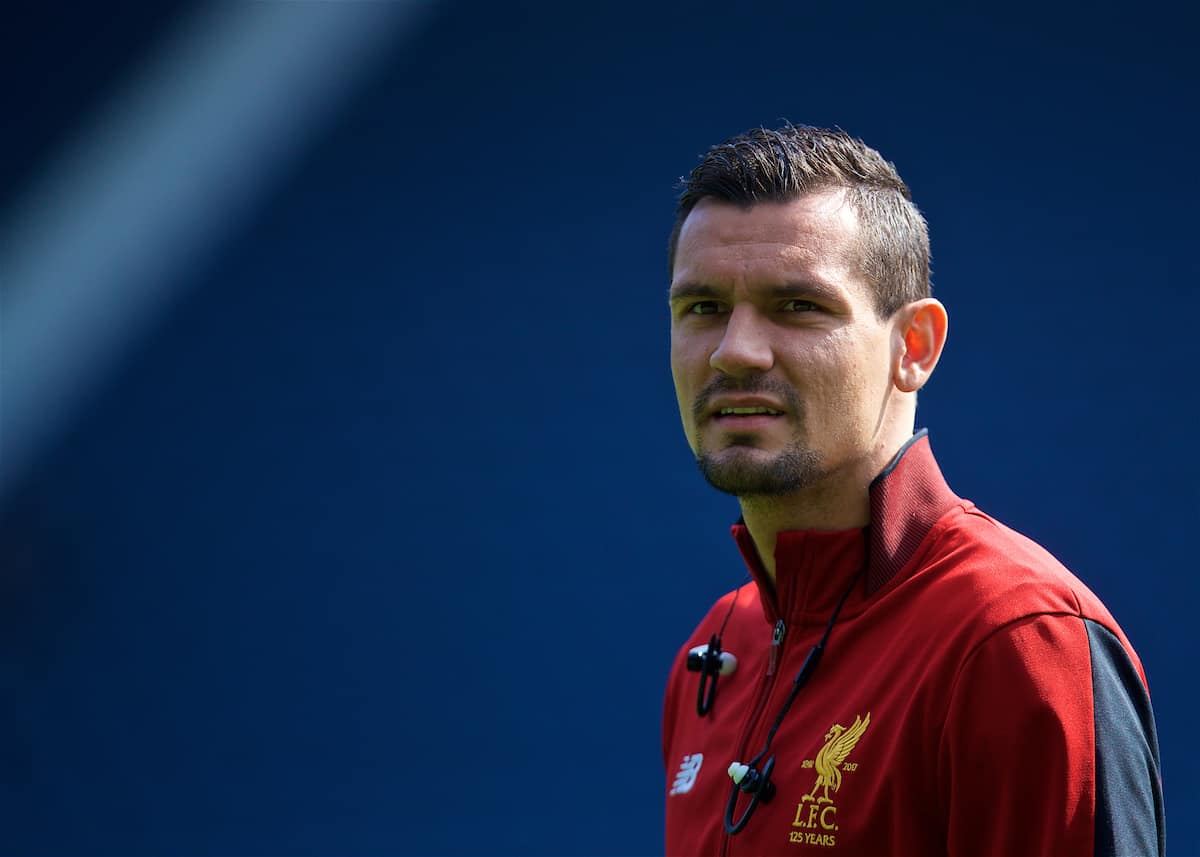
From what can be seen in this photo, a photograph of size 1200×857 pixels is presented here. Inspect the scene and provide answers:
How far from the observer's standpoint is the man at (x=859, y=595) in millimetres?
1189

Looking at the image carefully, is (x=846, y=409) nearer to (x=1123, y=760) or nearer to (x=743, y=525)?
(x=743, y=525)

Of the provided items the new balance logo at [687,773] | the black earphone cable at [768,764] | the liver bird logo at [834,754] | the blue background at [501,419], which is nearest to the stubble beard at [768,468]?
the black earphone cable at [768,764]

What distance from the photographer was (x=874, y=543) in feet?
4.81

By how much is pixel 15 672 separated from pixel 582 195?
1.75m

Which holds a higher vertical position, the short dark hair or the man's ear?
the short dark hair

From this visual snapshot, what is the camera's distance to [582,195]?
124 inches

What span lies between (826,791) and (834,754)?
4 cm

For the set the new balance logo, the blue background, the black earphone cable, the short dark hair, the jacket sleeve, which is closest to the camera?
the jacket sleeve

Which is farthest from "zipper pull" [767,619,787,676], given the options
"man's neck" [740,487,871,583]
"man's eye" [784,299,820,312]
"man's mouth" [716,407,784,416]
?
"man's eye" [784,299,820,312]

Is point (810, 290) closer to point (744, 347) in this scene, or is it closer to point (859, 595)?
point (744, 347)

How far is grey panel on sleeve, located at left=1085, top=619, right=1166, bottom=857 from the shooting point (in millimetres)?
1159

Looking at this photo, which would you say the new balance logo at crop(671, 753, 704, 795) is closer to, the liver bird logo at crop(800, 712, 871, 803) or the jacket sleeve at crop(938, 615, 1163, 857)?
the liver bird logo at crop(800, 712, 871, 803)

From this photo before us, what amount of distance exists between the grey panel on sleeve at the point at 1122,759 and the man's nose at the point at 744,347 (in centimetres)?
45

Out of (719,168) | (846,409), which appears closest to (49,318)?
(719,168)
